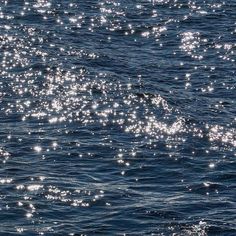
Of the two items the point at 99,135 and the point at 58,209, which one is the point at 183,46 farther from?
the point at 58,209

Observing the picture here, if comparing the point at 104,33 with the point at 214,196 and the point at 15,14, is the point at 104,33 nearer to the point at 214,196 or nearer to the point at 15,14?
the point at 15,14

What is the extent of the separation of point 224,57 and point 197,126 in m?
11.8

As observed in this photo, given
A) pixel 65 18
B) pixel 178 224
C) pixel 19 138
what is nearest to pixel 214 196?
pixel 178 224

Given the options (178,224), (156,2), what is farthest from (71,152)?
(156,2)

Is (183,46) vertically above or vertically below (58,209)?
above

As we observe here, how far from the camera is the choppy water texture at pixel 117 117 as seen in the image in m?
36.4

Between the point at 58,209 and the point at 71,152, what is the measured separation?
5.95 meters

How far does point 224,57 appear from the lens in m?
55.6

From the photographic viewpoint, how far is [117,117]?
151ft

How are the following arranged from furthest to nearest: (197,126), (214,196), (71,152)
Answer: (197,126)
(71,152)
(214,196)

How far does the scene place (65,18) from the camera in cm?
6228

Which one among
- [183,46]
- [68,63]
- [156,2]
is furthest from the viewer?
[156,2]

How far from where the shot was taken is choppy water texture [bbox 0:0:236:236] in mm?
36438

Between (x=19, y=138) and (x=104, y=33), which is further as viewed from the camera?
(x=104, y=33)
